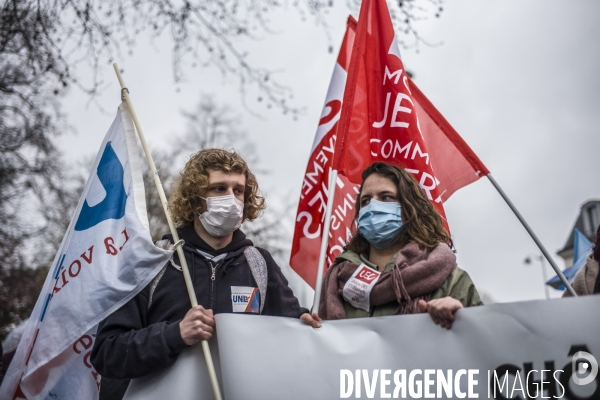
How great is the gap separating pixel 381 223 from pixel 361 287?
35 cm

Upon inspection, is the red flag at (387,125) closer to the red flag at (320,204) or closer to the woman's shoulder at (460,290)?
the red flag at (320,204)

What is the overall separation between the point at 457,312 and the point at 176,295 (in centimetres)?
123

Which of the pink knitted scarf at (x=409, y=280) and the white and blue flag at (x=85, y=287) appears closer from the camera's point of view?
the pink knitted scarf at (x=409, y=280)

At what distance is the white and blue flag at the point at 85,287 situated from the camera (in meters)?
2.89

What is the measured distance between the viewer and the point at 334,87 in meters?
5.39

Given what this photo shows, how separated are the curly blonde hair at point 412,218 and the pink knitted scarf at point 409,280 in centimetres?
8

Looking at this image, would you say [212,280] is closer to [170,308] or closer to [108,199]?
[170,308]

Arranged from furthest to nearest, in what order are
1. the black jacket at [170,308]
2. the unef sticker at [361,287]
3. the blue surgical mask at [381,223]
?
1. the blue surgical mask at [381,223]
2. the unef sticker at [361,287]
3. the black jacket at [170,308]

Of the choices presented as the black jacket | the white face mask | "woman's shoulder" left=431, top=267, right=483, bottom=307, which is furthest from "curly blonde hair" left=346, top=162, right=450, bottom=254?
the white face mask

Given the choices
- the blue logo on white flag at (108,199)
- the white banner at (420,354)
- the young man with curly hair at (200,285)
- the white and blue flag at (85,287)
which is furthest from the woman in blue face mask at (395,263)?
the blue logo on white flag at (108,199)

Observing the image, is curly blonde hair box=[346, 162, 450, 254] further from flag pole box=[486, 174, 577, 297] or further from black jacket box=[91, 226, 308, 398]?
flag pole box=[486, 174, 577, 297]

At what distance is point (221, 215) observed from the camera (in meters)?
3.07

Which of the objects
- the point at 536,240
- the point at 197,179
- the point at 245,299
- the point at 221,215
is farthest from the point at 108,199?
the point at 536,240

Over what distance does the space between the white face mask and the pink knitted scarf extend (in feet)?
1.93
